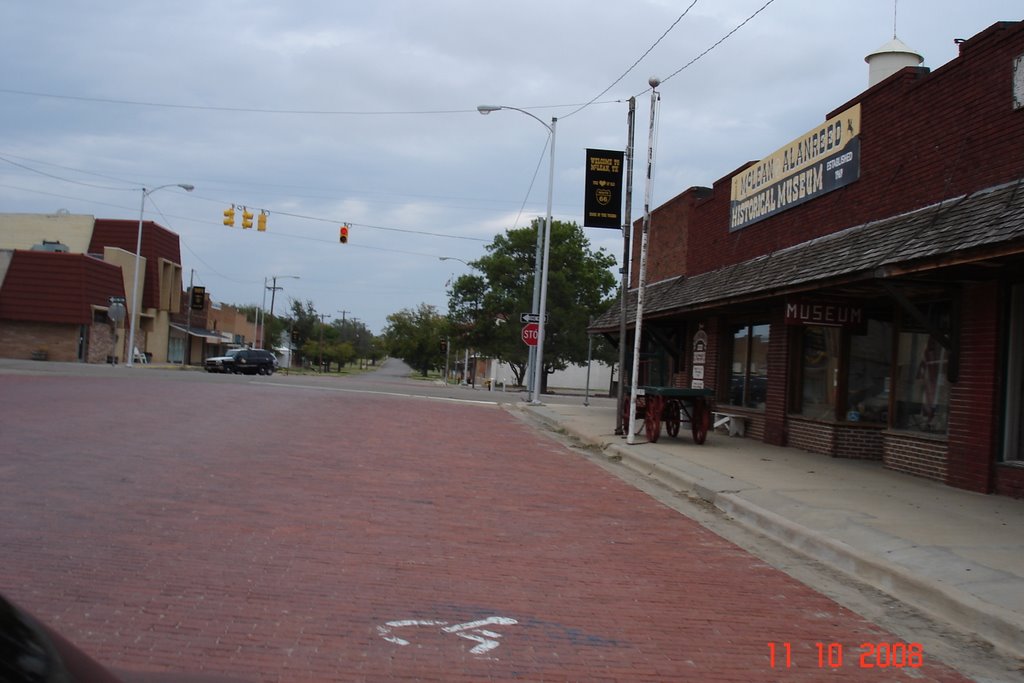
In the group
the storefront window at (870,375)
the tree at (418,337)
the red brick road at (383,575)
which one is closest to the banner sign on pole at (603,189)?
the storefront window at (870,375)

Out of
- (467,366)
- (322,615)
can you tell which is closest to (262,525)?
(322,615)

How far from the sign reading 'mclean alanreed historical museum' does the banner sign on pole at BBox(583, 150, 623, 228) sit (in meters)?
2.62

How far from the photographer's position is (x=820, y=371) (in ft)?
54.5

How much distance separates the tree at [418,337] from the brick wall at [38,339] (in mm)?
57728

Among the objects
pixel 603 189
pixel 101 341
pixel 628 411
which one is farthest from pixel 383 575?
pixel 101 341

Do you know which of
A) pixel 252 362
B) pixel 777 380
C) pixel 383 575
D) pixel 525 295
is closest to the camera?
pixel 383 575

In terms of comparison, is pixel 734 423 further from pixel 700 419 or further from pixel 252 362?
pixel 252 362

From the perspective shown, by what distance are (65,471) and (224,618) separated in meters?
6.02

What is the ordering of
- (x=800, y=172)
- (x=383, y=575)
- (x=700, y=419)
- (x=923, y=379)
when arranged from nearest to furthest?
(x=383, y=575), (x=923, y=379), (x=800, y=172), (x=700, y=419)

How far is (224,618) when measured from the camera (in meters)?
5.52

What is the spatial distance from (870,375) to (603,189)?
Result: 26.3 feet

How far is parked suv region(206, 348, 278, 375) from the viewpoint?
170 ft

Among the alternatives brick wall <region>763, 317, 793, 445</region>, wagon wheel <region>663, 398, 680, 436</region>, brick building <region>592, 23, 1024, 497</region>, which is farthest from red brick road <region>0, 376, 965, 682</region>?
brick wall <region>763, 317, 793, 445</region>

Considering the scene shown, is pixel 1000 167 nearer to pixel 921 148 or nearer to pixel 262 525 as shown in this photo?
pixel 921 148
